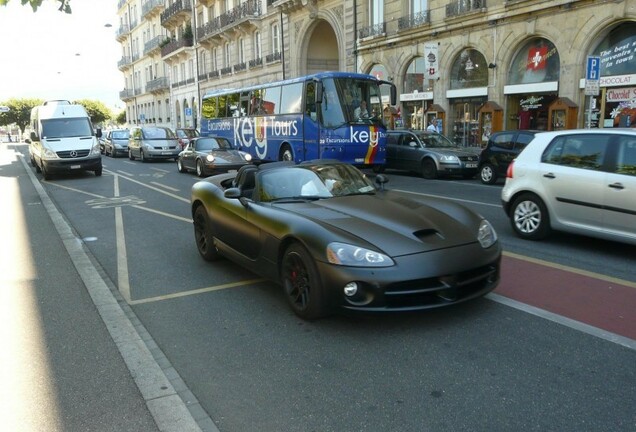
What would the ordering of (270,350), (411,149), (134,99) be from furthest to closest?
(134,99) < (411,149) < (270,350)

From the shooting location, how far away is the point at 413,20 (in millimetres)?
25531

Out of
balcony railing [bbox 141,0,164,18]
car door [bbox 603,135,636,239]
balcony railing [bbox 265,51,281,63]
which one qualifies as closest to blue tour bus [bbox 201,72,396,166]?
car door [bbox 603,135,636,239]

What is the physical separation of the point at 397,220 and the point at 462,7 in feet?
69.1

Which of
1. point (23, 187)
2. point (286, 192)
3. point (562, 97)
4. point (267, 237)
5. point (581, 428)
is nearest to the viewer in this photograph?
point (581, 428)

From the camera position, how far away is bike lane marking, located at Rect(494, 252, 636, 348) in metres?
4.41

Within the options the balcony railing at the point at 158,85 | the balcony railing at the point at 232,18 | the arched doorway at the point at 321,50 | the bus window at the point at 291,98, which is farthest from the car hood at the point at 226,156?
the balcony railing at the point at 158,85

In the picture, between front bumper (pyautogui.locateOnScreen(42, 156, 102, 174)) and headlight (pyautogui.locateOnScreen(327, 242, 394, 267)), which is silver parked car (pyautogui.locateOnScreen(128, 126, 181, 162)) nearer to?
front bumper (pyautogui.locateOnScreen(42, 156, 102, 174))

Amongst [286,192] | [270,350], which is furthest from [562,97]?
[270,350]

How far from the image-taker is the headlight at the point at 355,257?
4133 mm

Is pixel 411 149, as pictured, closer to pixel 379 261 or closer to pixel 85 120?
pixel 85 120

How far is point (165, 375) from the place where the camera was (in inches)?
146

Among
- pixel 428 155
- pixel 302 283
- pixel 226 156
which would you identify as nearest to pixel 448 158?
pixel 428 155

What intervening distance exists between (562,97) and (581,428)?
18.4m

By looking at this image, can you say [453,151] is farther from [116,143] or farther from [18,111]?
[18,111]
